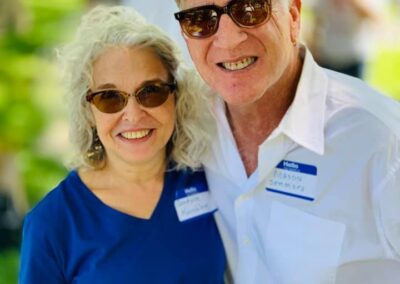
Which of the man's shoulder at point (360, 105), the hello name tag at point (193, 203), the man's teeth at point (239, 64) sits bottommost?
the hello name tag at point (193, 203)

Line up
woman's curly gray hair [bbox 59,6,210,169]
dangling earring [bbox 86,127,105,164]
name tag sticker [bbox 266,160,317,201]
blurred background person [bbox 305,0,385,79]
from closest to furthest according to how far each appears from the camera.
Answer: name tag sticker [bbox 266,160,317,201] < woman's curly gray hair [bbox 59,6,210,169] < dangling earring [bbox 86,127,105,164] < blurred background person [bbox 305,0,385,79]

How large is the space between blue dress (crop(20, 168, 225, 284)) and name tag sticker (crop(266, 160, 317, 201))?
26cm

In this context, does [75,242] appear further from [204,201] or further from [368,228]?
[368,228]

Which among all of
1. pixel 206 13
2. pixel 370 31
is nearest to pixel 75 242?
pixel 206 13

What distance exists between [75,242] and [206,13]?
29.9 inches

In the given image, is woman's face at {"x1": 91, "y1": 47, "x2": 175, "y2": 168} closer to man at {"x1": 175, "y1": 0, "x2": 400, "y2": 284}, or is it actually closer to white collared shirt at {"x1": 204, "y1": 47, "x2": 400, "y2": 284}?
man at {"x1": 175, "y1": 0, "x2": 400, "y2": 284}

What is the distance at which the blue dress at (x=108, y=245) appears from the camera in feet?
7.14

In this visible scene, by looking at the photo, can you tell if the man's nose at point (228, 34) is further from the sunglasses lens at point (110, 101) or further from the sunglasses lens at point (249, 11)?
the sunglasses lens at point (110, 101)

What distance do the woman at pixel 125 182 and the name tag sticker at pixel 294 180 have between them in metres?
0.26

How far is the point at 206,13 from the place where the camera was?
2102 millimetres

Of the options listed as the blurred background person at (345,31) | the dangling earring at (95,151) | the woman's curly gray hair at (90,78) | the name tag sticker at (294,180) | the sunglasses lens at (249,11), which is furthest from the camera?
the blurred background person at (345,31)

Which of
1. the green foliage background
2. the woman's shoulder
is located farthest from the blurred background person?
the woman's shoulder

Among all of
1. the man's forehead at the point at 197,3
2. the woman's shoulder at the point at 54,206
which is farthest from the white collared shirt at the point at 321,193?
the woman's shoulder at the point at 54,206

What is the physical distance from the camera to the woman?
86.6 inches
